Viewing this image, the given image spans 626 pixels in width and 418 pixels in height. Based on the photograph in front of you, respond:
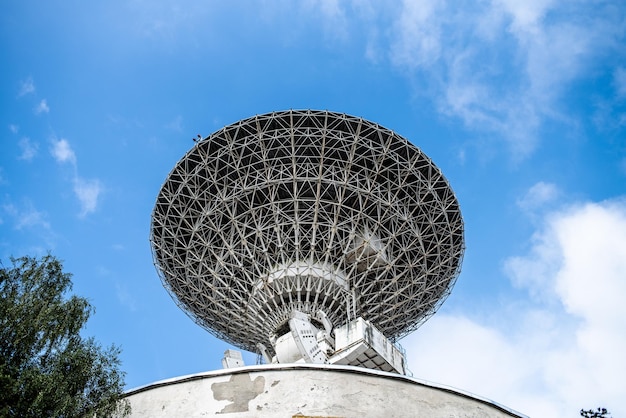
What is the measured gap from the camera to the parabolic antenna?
107 ft

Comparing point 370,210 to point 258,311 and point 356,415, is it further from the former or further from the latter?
point 356,415

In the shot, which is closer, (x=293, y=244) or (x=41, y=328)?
(x=41, y=328)

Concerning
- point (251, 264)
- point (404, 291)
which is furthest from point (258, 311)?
point (404, 291)

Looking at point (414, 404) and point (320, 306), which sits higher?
point (320, 306)

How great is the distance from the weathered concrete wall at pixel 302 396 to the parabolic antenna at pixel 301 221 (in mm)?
12655

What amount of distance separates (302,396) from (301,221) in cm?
1534

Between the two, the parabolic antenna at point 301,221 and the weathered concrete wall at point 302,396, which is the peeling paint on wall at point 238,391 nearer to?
the weathered concrete wall at point 302,396

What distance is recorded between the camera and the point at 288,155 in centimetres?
3272

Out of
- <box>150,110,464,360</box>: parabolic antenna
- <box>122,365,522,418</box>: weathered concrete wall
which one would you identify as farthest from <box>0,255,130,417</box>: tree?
<box>150,110,464,360</box>: parabolic antenna

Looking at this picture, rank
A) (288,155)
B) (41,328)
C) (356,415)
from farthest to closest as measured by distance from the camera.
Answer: (288,155) < (356,415) < (41,328)

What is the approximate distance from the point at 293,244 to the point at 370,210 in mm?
4419

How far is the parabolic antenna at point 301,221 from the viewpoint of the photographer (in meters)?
32.7

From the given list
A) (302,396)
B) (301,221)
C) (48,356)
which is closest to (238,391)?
(302,396)

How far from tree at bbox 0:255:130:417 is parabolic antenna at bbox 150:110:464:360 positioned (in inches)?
616
